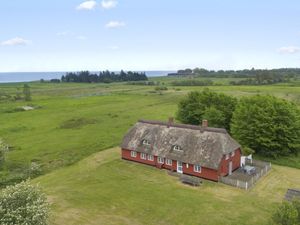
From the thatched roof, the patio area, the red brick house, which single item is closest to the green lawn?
the patio area

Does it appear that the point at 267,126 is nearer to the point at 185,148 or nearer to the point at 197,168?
the point at 185,148

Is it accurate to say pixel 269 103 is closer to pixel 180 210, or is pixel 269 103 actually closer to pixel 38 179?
pixel 180 210

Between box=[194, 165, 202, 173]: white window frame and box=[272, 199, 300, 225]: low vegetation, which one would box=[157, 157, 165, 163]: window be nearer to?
box=[194, 165, 202, 173]: white window frame

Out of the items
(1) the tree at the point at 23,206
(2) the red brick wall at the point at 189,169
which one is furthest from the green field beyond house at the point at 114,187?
(1) the tree at the point at 23,206

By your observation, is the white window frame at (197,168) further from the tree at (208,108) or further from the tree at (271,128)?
the tree at (208,108)

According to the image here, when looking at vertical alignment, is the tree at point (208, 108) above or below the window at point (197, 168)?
above

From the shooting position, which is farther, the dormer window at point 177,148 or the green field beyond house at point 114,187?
the dormer window at point 177,148
